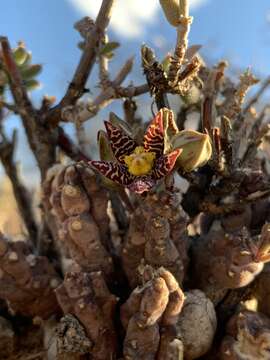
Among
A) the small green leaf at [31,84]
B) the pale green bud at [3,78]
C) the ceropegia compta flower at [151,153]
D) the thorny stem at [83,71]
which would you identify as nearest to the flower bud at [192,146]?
the ceropegia compta flower at [151,153]

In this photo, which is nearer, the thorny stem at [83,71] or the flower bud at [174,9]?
the flower bud at [174,9]

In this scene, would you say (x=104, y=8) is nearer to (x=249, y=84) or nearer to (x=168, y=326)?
(x=249, y=84)

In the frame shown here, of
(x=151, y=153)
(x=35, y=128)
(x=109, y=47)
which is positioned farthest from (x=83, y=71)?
(x=151, y=153)

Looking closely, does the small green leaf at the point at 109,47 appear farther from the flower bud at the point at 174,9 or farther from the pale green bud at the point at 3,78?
the flower bud at the point at 174,9

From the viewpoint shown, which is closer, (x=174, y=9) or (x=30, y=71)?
(x=174, y=9)

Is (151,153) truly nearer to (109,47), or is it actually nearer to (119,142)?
(119,142)

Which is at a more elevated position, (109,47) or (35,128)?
(109,47)

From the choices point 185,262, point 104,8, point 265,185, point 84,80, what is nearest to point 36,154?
point 84,80
